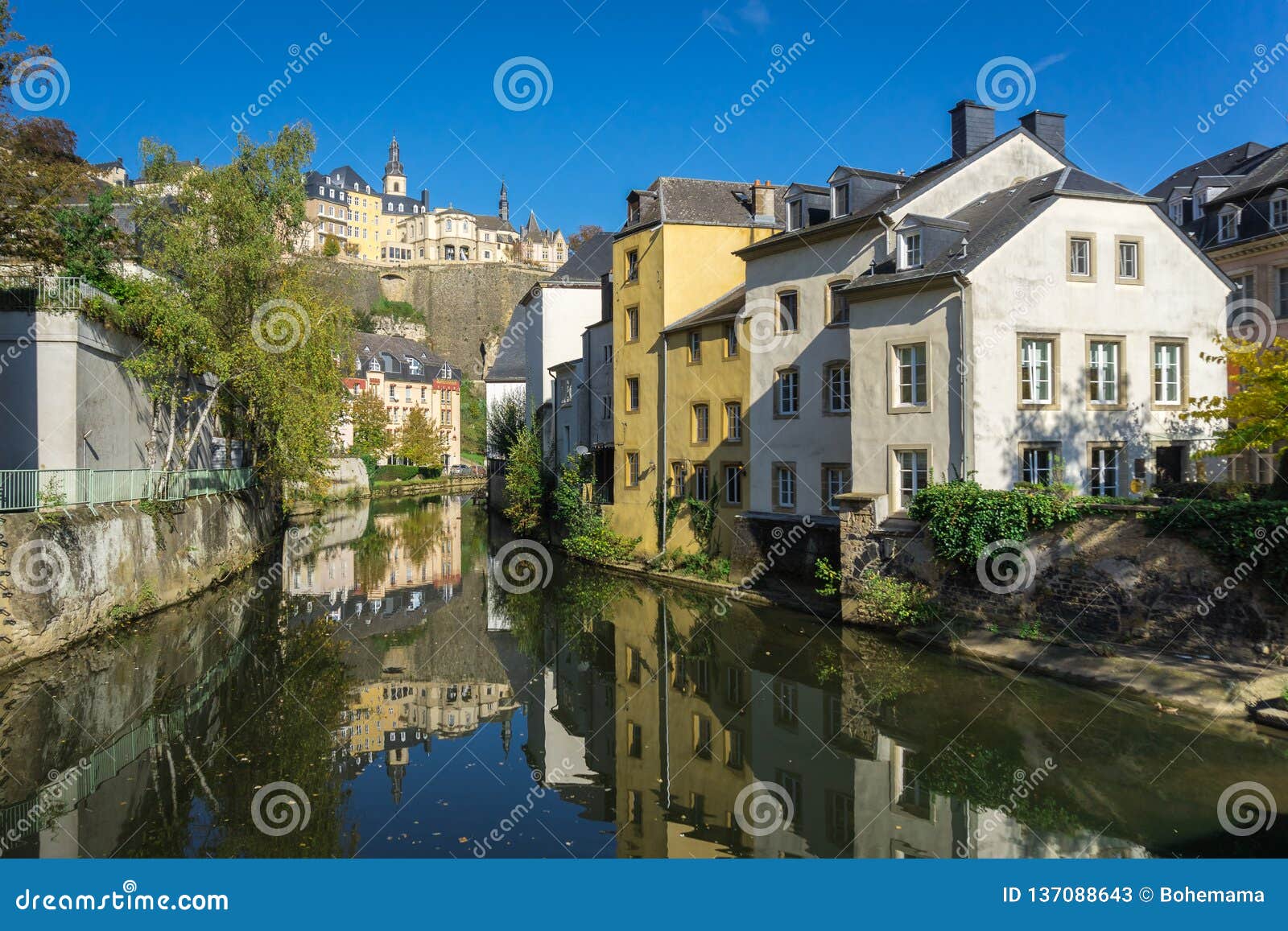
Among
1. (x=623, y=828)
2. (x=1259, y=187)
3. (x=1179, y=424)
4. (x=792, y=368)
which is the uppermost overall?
(x=1259, y=187)

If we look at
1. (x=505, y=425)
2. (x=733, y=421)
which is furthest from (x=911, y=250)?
(x=505, y=425)

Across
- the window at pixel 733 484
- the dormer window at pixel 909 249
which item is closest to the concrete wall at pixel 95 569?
the window at pixel 733 484

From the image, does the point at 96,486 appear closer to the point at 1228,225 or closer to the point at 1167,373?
the point at 1167,373

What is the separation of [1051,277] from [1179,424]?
4.69 metres

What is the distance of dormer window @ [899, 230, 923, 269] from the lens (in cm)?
2170

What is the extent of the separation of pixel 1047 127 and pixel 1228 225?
8495 mm

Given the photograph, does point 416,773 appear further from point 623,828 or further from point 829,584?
point 829,584

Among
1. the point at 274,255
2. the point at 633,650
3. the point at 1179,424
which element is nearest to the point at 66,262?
the point at 274,255

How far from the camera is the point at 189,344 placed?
24.1m

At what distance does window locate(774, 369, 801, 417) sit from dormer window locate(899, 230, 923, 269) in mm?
5019

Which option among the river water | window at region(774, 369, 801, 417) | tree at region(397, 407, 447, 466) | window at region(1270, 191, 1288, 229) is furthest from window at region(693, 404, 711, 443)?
tree at region(397, 407, 447, 466)

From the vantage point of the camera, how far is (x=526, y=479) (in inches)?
1591

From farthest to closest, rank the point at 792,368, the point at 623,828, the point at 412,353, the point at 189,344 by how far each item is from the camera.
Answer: the point at 412,353 → the point at 792,368 → the point at 189,344 → the point at 623,828

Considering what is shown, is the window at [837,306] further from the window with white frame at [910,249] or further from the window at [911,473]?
the window at [911,473]
